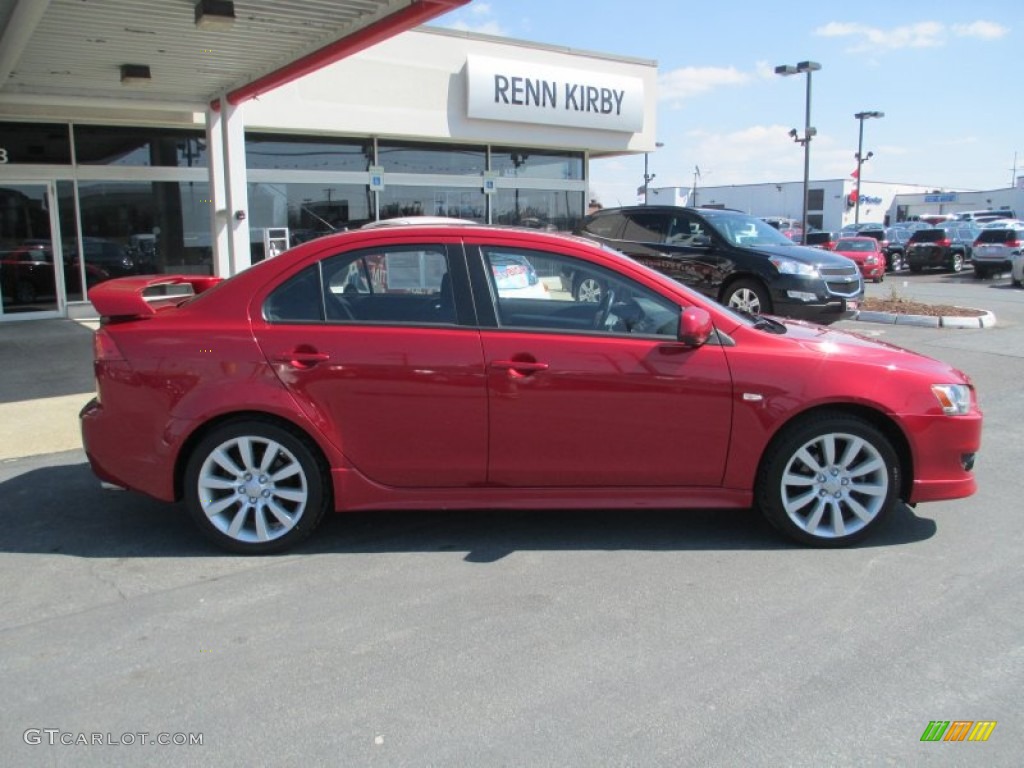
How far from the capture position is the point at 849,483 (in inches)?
170

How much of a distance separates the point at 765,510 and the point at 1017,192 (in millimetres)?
78947

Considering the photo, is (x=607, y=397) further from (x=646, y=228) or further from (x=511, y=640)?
(x=646, y=228)

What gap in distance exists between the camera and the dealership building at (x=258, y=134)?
369 inches

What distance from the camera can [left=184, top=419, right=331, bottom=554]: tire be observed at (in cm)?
424

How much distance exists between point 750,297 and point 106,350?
29.1 ft

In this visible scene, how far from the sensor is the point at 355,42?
29.3ft

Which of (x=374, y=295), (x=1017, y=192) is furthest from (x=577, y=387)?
(x=1017, y=192)

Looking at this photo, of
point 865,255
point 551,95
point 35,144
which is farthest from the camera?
point 865,255

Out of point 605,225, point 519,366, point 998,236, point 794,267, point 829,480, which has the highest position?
point 998,236

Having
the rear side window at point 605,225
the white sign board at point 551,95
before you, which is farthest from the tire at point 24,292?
the rear side window at point 605,225

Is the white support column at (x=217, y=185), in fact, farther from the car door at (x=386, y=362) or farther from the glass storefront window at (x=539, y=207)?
the car door at (x=386, y=362)

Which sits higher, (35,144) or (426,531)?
(35,144)

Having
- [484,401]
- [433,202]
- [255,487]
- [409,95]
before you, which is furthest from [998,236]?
[255,487]

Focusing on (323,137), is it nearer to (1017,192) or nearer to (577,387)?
(577,387)
